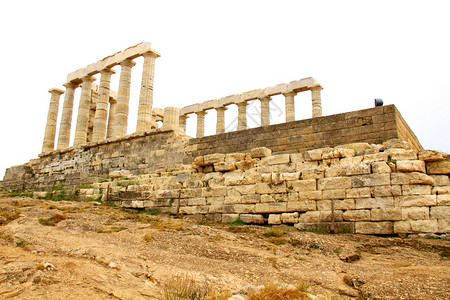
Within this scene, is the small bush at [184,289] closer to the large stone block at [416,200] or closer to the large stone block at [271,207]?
the large stone block at [271,207]

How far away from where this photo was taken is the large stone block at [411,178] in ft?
23.7

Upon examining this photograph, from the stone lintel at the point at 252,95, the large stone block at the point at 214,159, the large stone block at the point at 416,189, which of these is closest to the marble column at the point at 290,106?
the stone lintel at the point at 252,95

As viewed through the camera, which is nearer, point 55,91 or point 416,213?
point 416,213

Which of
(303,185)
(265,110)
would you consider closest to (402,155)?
(303,185)

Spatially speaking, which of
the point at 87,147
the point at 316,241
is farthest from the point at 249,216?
the point at 87,147

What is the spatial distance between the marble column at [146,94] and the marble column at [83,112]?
5.61 meters

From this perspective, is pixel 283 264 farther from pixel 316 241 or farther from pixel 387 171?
pixel 387 171

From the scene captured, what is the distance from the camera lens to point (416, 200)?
7.14 meters

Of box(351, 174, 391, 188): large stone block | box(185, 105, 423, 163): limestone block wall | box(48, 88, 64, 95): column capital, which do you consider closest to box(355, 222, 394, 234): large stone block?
box(351, 174, 391, 188): large stone block

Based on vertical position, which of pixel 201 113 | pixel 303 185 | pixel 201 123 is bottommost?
pixel 303 185

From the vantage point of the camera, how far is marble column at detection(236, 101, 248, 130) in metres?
24.3

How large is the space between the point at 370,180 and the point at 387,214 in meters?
0.85

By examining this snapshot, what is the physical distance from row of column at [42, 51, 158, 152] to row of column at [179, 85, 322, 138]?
12.8ft

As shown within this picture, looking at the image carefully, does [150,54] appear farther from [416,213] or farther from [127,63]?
[416,213]
